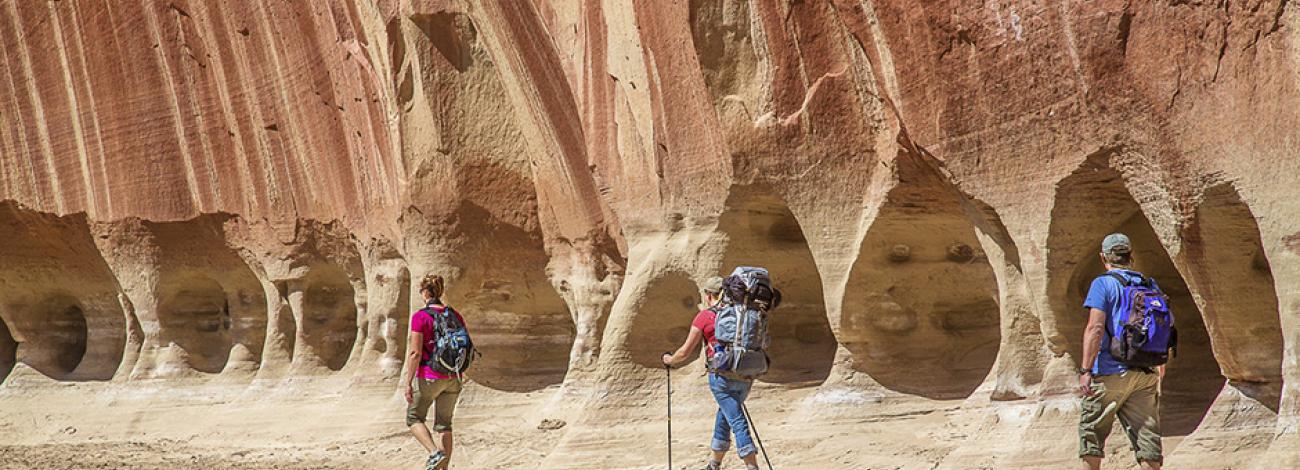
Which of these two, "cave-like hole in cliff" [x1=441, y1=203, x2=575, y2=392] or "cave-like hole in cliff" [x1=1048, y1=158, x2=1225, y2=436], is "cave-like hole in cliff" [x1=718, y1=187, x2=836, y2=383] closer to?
"cave-like hole in cliff" [x1=1048, y1=158, x2=1225, y2=436]

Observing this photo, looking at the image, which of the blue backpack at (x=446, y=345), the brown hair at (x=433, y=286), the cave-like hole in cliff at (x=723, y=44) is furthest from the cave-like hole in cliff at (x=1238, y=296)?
the cave-like hole in cliff at (x=723, y=44)

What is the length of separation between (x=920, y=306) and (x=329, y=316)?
35.5 ft

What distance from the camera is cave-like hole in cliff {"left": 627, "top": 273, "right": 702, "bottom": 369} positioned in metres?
14.2

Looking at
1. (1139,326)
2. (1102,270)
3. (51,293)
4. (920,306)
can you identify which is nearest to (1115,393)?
(1139,326)

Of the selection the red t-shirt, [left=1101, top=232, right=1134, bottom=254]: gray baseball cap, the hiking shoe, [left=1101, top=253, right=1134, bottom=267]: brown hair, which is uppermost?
[left=1101, top=232, right=1134, bottom=254]: gray baseball cap

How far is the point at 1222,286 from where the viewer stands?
930 cm

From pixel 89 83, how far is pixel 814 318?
1295cm

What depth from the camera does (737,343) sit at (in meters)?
8.50

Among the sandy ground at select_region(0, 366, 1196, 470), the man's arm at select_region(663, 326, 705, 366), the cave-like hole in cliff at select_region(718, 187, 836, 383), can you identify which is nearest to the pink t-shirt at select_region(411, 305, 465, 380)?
the man's arm at select_region(663, 326, 705, 366)

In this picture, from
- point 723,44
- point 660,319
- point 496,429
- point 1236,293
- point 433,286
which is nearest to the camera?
point 1236,293

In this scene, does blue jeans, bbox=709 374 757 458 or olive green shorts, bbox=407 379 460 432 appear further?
olive green shorts, bbox=407 379 460 432

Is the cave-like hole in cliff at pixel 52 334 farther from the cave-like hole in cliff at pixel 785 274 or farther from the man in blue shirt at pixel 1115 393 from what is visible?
the man in blue shirt at pixel 1115 393

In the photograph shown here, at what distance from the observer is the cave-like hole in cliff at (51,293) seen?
939 inches

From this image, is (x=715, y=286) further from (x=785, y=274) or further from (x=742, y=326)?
(x=785, y=274)
